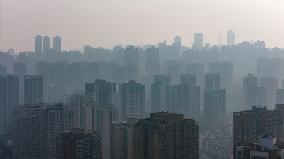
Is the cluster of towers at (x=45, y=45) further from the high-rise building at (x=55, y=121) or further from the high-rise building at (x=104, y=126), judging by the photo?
the high-rise building at (x=55, y=121)

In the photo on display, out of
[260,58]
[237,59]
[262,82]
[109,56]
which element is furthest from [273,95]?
[109,56]

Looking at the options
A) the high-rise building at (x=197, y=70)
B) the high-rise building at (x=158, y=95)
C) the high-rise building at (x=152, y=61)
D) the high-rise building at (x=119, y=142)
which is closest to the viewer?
the high-rise building at (x=119, y=142)

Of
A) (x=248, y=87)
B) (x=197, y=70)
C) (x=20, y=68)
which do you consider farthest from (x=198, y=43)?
(x=20, y=68)

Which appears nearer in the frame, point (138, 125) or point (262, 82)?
point (138, 125)

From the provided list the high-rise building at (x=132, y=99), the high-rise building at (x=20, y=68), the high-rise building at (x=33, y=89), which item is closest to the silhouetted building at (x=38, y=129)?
the high-rise building at (x=132, y=99)

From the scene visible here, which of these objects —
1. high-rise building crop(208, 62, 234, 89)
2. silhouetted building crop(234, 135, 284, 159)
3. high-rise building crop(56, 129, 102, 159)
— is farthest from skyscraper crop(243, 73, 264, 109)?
silhouetted building crop(234, 135, 284, 159)

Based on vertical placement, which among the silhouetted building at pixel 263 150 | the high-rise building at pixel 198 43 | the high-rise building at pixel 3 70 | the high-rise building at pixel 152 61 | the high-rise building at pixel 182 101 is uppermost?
the high-rise building at pixel 198 43

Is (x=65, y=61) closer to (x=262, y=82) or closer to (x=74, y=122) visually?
(x=262, y=82)
